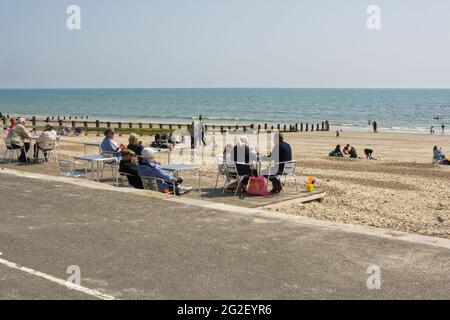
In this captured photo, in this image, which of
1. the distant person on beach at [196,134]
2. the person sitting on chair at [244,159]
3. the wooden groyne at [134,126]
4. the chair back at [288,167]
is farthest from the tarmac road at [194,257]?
the wooden groyne at [134,126]

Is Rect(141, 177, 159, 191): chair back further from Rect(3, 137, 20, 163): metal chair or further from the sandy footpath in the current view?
Rect(3, 137, 20, 163): metal chair

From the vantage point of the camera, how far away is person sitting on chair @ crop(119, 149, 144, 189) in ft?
36.9

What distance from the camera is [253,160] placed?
11.5 m

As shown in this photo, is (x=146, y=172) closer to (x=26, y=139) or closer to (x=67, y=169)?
(x=67, y=169)

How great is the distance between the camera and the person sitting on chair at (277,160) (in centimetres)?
1134

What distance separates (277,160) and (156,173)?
255 cm

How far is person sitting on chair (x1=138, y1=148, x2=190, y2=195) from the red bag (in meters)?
1.18

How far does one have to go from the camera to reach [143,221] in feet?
26.3

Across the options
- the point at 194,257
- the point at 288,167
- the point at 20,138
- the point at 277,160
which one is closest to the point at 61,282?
the point at 194,257

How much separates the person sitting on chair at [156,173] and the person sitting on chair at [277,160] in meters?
1.65

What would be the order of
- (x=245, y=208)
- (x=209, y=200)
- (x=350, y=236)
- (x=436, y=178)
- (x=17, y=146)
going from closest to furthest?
(x=350, y=236), (x=245, y=208), (x=209, y=200), (x=17, y=146), (x=436, y=178)
